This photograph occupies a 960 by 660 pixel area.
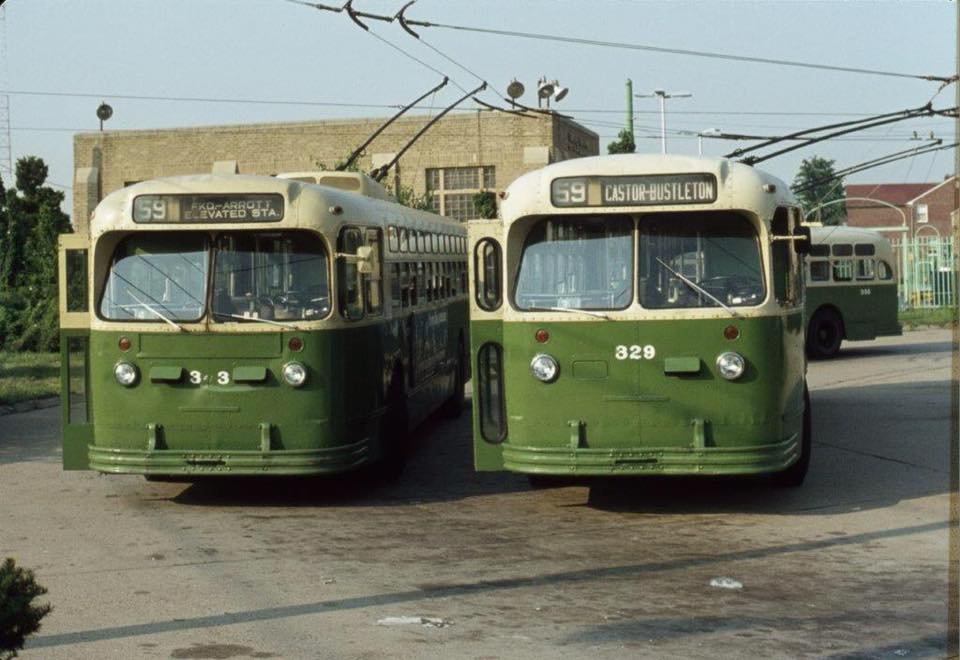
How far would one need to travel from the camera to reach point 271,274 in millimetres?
12578

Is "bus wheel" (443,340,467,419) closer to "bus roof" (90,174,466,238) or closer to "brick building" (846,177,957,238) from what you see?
"bus roof" (90,174,466,238)

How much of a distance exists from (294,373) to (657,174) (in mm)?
3273

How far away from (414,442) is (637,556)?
7499mm

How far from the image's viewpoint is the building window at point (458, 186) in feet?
162

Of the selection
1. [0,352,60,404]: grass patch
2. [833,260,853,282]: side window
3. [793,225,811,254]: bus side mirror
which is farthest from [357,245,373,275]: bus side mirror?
[833,260,853,282]: side window

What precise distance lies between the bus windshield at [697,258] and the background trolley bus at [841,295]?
20.1 m

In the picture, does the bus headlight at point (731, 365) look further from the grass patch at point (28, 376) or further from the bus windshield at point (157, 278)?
the grass patch at point (28, 376)

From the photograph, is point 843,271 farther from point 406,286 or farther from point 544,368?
point 544,368

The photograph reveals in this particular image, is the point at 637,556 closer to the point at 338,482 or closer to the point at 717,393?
the point at 717,393

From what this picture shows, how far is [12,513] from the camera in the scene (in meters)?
12.8

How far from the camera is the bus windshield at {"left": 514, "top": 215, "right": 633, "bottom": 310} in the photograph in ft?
38.9

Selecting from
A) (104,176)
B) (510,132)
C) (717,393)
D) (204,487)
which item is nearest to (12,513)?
(204,487)

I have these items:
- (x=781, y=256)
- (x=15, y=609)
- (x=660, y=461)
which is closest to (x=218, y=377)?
(x=660, y=461)

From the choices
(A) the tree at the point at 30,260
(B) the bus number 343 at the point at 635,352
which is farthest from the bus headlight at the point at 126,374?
(A) the tree at the point at 30,260
